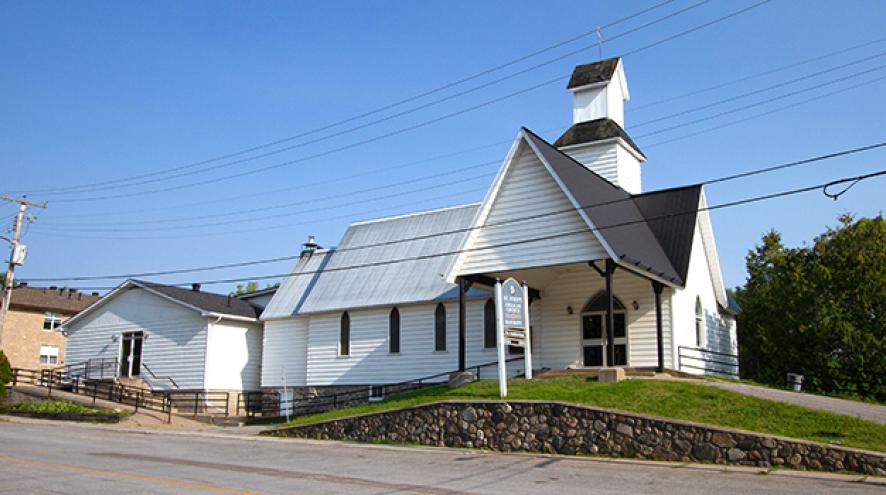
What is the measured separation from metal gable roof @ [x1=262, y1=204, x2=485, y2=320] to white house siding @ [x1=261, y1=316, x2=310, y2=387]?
2.03ft

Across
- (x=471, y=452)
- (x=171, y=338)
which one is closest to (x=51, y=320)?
(x=171, y=338)

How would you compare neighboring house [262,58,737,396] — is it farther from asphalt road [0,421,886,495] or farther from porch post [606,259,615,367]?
asphalt road [0,421,886,495]

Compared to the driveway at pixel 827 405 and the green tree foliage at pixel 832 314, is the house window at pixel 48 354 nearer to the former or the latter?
the green tree foliage at pixel 832 314

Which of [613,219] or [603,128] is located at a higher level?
[603,128]

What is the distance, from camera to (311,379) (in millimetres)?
33406

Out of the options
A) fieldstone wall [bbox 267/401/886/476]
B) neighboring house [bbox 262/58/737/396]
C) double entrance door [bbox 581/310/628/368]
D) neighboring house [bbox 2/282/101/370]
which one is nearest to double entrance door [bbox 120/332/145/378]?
neighboring house [bbox 262/58/737/396]

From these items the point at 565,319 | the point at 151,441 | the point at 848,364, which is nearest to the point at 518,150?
the point at 565,319

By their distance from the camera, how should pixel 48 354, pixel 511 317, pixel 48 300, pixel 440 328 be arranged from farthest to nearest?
1. pixel 48 300
2. pixel 48 354
3. pixel 440 328
4. pixel 511 317

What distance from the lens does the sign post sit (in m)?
21.2

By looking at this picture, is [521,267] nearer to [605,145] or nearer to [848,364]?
[605,145]

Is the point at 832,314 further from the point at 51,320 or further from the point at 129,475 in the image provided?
the point at 51,320

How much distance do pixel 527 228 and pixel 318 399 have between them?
46.2ft

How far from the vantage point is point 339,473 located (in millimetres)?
15055

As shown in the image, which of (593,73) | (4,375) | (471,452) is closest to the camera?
(471,452)
